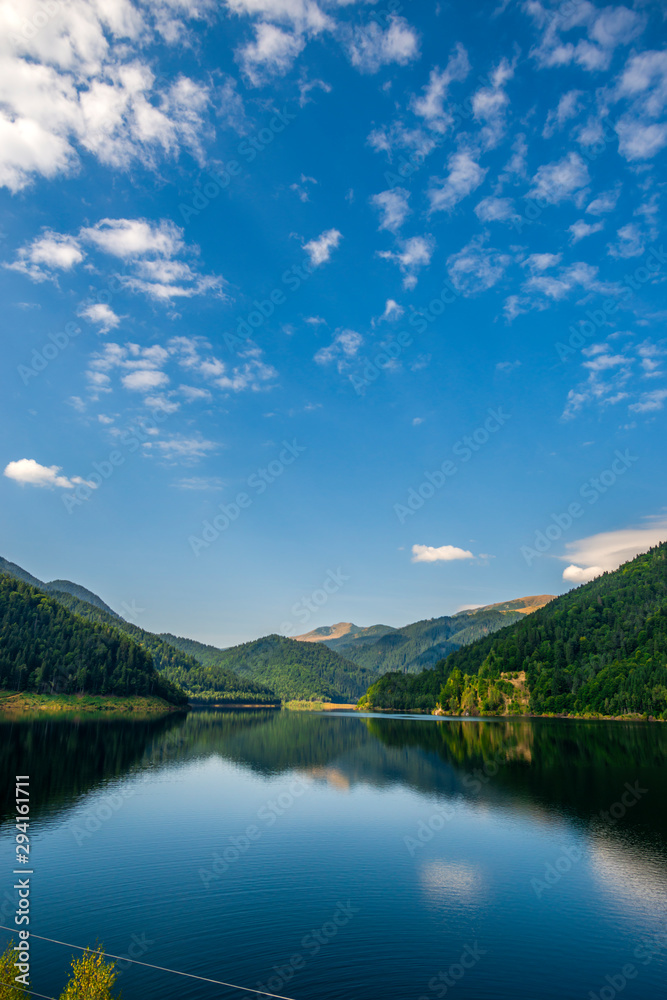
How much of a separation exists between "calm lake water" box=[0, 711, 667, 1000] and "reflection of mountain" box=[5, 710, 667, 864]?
80cm

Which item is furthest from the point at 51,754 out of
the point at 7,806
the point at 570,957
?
the point at 570,957

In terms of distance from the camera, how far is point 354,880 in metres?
36.3

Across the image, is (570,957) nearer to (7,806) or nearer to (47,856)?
(47,856)

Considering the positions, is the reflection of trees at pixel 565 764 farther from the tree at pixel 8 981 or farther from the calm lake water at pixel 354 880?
the tree at pixel 8 981

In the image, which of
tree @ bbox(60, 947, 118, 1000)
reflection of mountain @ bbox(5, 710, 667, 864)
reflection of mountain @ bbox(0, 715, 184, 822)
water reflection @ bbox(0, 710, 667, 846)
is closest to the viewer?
tree @ bbox(60, 947, 118, 1000)

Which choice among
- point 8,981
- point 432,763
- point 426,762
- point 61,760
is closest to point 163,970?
point 8,981

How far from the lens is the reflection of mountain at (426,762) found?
5969cm

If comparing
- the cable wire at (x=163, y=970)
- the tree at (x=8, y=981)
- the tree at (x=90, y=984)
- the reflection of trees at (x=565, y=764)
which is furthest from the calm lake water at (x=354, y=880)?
the tree at (x=8, y=981)

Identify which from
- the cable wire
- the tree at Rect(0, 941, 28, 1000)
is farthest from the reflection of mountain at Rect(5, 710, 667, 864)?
the tree at Rect(0, 941, 28, 1000)

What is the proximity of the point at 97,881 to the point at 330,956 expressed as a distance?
59.3 feet

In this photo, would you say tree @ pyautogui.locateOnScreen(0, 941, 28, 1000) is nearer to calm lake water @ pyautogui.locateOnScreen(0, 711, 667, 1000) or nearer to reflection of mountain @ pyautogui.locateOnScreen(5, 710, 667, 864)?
calm lake water @ pyautogui.locateOnScreen(0, 711, 667, 1000)

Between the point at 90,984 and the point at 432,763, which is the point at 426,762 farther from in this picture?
the point at 90,984

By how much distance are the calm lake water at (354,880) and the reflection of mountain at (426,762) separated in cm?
80

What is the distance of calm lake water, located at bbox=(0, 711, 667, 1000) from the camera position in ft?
79.5
